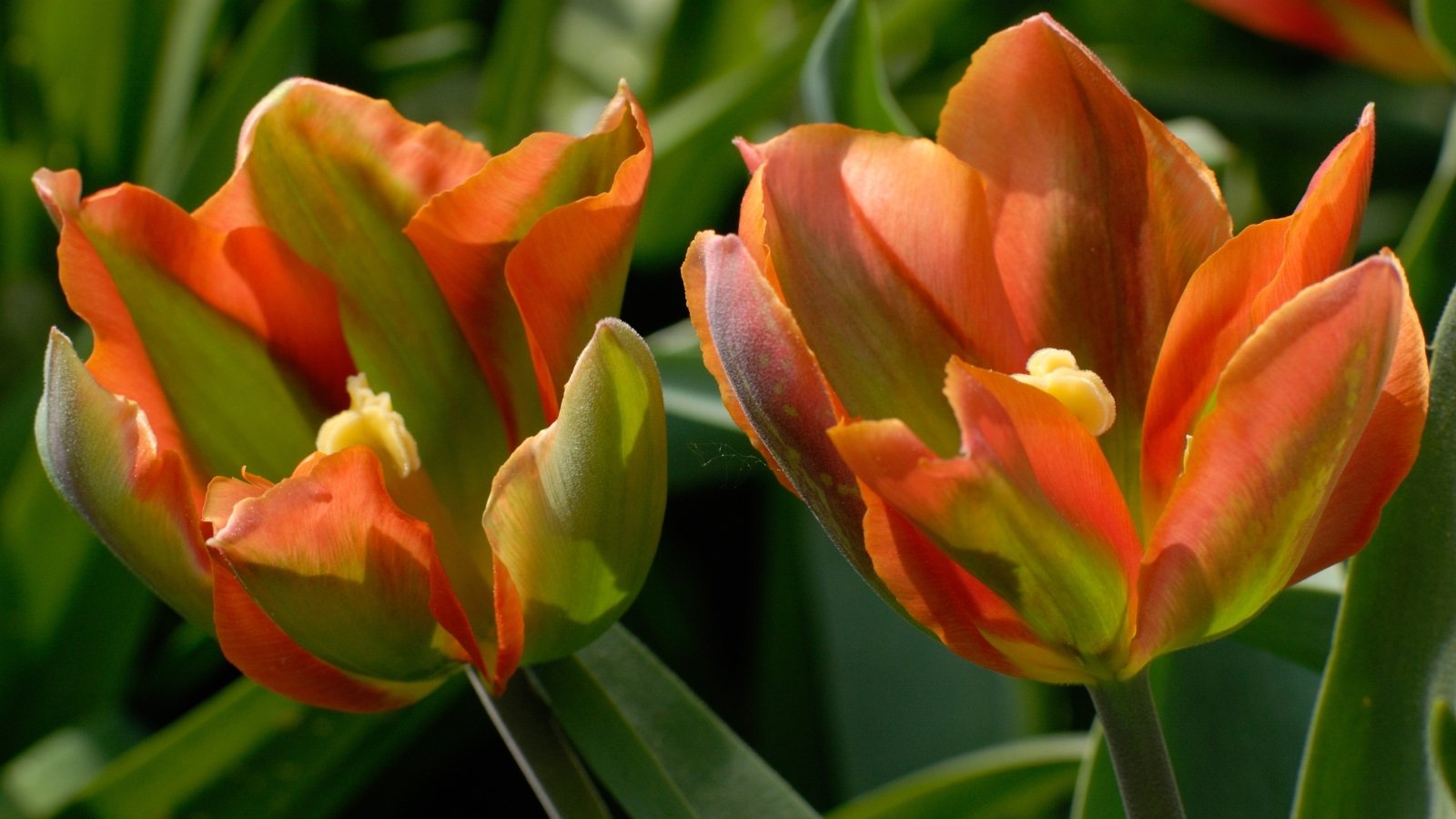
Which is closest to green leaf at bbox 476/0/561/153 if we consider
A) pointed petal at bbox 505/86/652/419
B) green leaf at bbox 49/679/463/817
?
green leaf at bbox 49/679/463/817

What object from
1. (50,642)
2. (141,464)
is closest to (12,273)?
(50,642)

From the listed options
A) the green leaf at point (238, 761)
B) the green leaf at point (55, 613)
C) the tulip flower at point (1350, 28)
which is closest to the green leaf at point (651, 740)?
the green leaf at point (238, 761)

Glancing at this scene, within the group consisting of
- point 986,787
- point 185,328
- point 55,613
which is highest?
point 185,328

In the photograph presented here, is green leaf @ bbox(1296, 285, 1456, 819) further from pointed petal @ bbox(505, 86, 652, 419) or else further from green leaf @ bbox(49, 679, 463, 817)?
green leaf @ bbox(49, 679, 463, 817)

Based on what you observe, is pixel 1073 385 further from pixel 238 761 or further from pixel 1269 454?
pixel 238 761

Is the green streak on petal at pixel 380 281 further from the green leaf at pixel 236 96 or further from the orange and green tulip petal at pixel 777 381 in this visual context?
the green leaf at pixel 236 96

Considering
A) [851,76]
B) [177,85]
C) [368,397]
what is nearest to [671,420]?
[851,76]
